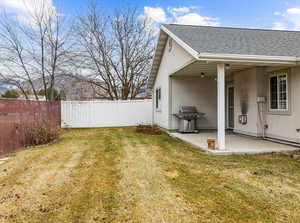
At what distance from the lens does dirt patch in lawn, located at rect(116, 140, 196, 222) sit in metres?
2.70

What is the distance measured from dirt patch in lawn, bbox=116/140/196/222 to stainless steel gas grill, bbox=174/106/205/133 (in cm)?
460

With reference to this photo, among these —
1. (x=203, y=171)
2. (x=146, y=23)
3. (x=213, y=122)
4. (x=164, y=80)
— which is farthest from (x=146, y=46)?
(x=203, y=171)

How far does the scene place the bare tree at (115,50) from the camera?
57.3 ft

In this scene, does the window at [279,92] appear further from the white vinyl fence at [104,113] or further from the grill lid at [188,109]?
the white vinyl fence at [104,113]

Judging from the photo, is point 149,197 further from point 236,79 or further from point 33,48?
point 33,48

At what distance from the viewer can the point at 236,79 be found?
9.00m

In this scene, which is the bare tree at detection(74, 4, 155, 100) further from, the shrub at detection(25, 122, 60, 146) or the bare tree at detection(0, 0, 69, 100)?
the shrub at detection(25, 122, 60, 146)

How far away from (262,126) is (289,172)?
3629 millimetres

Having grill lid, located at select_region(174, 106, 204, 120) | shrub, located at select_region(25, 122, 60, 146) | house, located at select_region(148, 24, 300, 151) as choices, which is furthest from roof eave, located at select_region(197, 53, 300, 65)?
shrub, located at select_region(25, 122, 60, 146)

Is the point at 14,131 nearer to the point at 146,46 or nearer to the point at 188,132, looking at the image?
the point at 188,132

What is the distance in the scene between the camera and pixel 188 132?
943cm

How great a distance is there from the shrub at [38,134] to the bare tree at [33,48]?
717 centimetres

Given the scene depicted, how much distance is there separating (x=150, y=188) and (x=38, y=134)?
5586 mm

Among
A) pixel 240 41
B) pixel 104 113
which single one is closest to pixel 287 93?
pixel 240 41
